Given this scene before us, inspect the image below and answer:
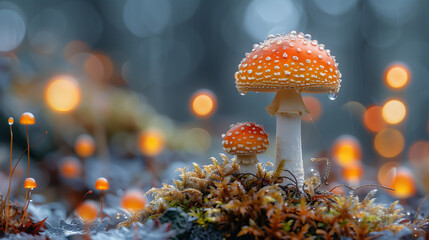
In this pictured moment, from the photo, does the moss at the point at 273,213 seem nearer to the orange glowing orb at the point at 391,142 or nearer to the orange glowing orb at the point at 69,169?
the orange glowing orb at the point at 69,169

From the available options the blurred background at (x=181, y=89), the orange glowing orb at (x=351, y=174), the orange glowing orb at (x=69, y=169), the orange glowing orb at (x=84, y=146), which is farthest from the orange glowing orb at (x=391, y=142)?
the orange glowing orb at (x=69, y=169)

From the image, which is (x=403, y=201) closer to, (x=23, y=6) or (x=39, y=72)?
(x=39, y=72)

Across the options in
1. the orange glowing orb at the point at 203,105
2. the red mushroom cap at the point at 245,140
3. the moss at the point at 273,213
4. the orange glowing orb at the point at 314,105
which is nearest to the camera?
the moss at the point at 273,213

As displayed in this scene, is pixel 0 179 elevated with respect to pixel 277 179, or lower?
elevated

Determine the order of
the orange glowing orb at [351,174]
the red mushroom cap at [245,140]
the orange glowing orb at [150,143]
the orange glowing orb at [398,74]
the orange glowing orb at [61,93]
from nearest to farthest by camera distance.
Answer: the red mushroom cap at [245,140]
the orange glowing orb at [351,174]
the orange glowing orb at [61,93]
the orange glowing orb at [150,143]
the orange glowing orb at [398,74]

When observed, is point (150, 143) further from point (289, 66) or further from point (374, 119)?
point (374, 119)

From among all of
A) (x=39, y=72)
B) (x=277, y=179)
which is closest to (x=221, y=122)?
(x=39, y=72)

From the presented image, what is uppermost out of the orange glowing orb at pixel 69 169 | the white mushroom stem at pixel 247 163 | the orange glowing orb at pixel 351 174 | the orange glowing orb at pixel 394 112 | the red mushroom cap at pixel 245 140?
the orange glowing orb at pixel 394 112
